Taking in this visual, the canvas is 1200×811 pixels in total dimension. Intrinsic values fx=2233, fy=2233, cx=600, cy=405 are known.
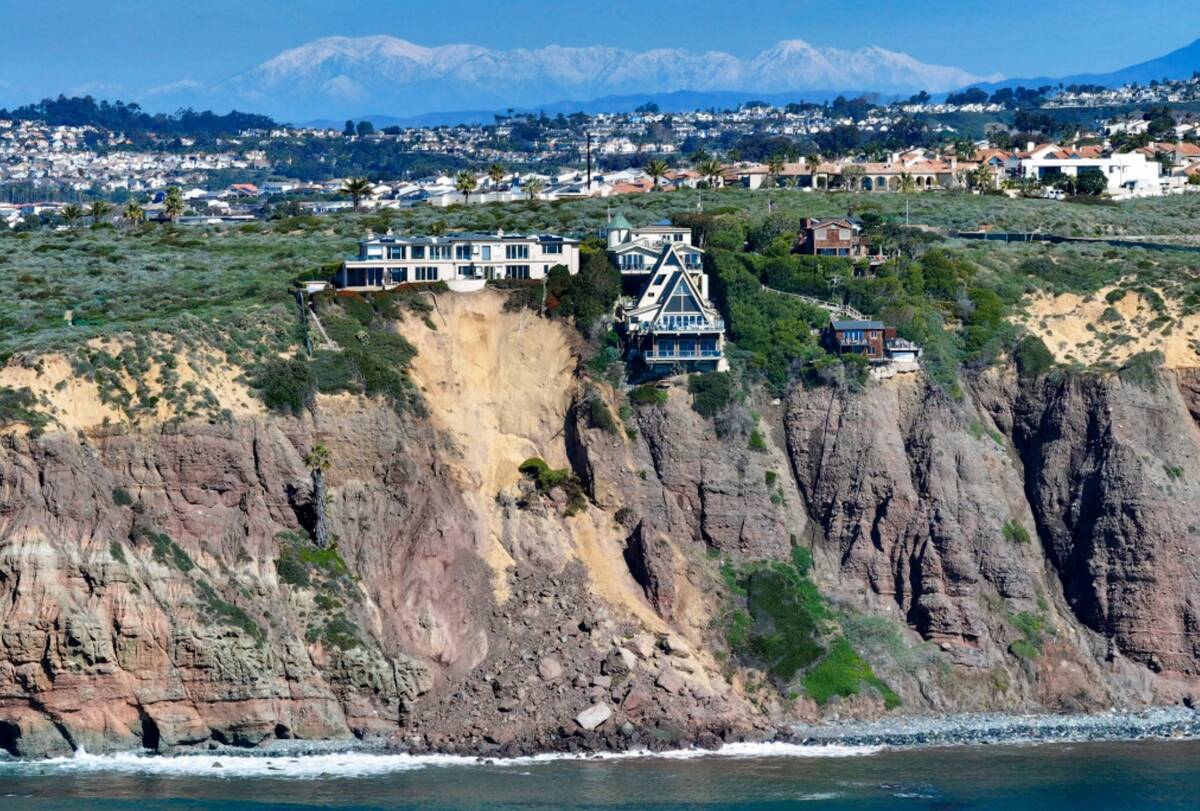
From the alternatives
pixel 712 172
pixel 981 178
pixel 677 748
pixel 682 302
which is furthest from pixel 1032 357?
pixel 712 172

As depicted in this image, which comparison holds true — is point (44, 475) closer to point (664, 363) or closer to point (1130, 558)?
point (664, 363)

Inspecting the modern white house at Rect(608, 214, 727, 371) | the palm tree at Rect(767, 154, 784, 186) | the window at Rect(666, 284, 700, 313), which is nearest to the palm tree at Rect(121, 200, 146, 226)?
the palm tree at Rect(767, 154, 784, 186)

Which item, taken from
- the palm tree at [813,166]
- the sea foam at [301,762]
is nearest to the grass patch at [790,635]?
the sea foam at [301,762]

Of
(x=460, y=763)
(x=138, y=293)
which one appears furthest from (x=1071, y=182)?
(x=460, y=763)

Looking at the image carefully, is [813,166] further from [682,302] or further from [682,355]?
[682,355]

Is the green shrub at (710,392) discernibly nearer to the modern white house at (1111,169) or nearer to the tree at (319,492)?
the tree at (319,492)

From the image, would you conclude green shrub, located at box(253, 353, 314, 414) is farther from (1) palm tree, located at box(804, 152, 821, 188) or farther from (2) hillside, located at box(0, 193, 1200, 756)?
(1) palm tree, located at box(804, 152, 821, 188)

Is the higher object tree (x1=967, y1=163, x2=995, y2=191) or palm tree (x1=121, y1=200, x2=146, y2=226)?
tree (x1=967, y1=163, x2=995, y2=191)
